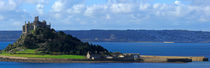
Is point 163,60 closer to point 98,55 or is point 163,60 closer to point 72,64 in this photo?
point 98,55

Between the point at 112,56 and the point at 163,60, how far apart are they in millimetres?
14658

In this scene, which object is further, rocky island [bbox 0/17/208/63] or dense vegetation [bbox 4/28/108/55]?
dense vegetation [bbox 4/28/108/55]

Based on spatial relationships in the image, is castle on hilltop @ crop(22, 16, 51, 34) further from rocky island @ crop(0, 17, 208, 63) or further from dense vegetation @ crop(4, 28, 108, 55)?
dense vegetation @ crop(4, 28, 108, 55)

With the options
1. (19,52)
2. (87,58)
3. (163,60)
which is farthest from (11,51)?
(163,60)

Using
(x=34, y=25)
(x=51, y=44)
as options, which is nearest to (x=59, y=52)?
(x=51, y=44)

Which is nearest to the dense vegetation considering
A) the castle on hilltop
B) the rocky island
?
the rocky island

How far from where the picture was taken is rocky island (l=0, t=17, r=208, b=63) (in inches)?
5531

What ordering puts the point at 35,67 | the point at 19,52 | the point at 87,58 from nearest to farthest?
the point at 35,67 < the point at 87,58 < the point at 19,52

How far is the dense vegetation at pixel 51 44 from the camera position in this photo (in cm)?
15175

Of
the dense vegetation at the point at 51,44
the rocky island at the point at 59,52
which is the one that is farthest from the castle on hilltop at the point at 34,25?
the dense vegetation at the point at 51,44

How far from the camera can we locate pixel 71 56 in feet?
473

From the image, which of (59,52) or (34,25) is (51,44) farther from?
(34,25)

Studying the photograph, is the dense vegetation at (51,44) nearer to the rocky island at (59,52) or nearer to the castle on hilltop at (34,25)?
the rocky island at (59,52)

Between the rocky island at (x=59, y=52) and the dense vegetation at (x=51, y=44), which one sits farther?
the dense vegetation at (x=51, y=44)
